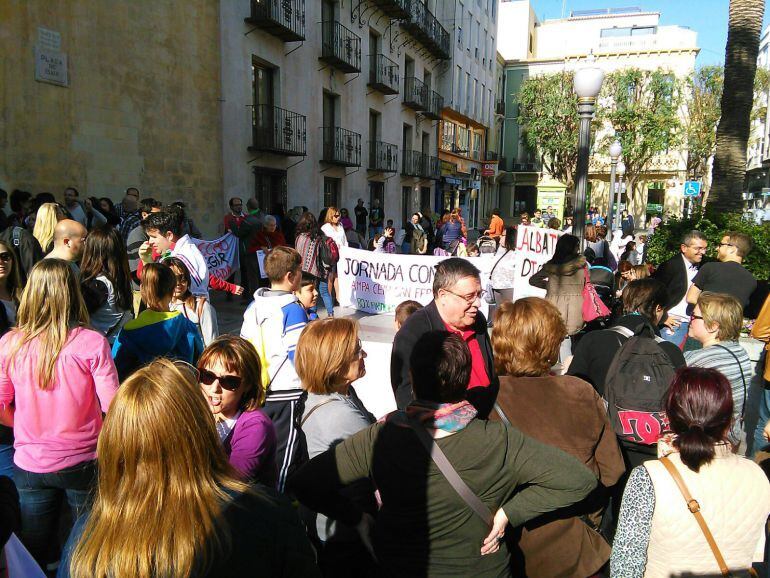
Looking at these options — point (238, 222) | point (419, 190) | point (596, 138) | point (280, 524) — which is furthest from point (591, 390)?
point (596, 138)

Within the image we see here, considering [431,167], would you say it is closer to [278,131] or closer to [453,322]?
[278,131]

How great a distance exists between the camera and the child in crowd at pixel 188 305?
3973mm

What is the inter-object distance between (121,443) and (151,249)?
385cm

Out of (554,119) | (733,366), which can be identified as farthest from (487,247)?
(554,119)

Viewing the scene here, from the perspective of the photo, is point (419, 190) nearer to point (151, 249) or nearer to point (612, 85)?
point (612, 85)

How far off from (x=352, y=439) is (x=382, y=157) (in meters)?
22.8

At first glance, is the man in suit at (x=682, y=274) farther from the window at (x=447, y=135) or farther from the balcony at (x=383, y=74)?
the window at (x=447, y=135)

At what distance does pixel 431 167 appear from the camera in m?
30.6

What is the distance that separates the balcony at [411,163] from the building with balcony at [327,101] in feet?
0.22

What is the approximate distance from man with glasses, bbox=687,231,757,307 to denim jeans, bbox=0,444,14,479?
5.06m

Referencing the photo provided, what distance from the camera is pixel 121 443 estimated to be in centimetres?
139

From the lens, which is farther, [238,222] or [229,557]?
[238,222]

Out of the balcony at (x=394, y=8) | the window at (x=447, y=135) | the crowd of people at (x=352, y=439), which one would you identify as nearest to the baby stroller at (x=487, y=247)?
the crowd of people at (x=352, y=439)

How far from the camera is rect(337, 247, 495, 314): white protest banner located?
8.70m
